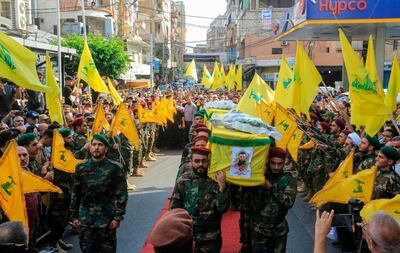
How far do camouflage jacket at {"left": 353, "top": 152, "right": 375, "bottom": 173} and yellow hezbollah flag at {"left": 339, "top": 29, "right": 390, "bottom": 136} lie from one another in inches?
13.0

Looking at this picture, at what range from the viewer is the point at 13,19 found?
27.0m

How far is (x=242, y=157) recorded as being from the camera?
4.78 meters

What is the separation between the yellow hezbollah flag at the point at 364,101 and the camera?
6.97 metres

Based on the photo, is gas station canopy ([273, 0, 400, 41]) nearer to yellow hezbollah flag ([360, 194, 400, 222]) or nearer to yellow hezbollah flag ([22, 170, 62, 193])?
yellow hezbollah flag ([360, 194, 400, 222])

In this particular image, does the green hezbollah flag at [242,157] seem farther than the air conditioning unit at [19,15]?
No

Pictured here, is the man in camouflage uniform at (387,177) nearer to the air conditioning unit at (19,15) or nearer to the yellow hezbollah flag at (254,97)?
the yellow hezbollah flag at (254,97)

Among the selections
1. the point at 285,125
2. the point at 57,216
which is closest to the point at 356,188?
the point at 285,125

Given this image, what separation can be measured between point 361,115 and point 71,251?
4699 mm

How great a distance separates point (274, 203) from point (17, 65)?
3.34m

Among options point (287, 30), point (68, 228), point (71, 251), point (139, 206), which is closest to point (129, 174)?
point (139, 206)

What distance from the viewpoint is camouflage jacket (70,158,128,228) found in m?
5.38

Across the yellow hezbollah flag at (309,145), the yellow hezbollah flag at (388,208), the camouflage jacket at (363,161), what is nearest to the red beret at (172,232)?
the yellow hezbollah flag at (388,208)

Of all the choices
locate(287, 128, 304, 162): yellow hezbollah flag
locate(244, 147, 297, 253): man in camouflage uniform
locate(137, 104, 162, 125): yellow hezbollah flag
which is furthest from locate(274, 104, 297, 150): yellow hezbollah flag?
locate(137, 104, 162, 125): yellow hezbollah flag

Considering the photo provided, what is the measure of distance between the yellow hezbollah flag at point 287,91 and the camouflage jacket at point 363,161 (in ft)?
6.80
